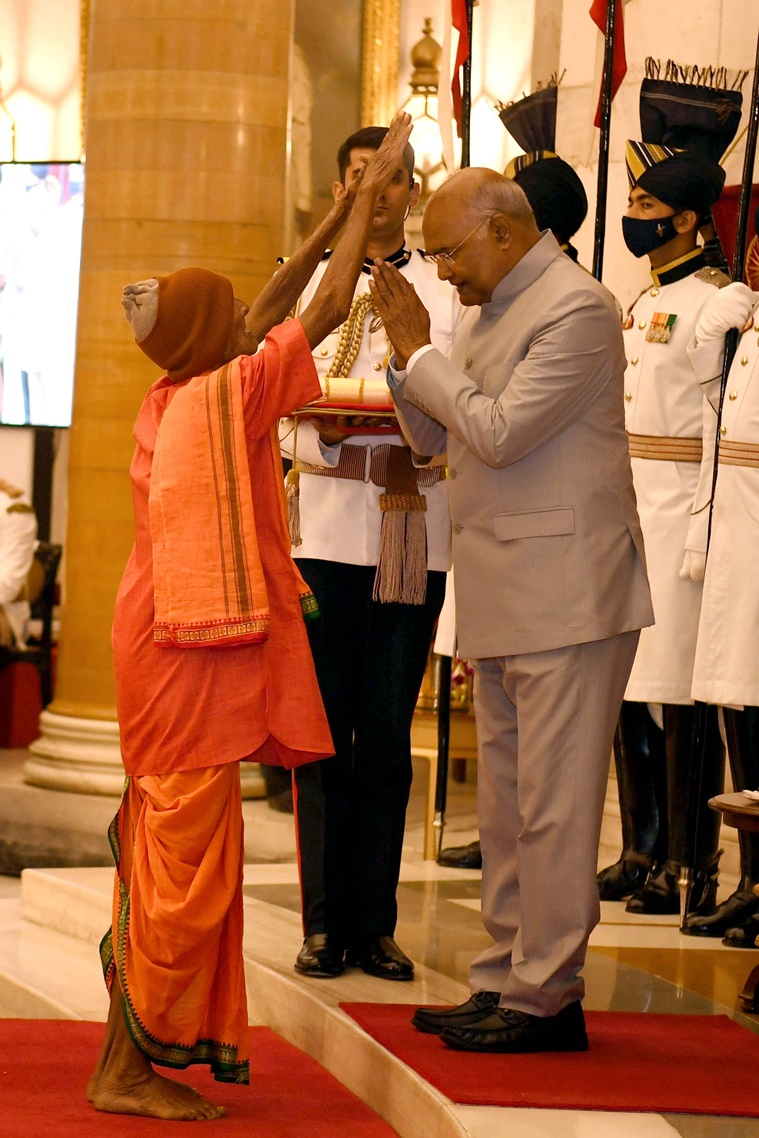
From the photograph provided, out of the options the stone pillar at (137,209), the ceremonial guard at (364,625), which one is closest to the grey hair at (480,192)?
the ceremonial guard at (364,625)

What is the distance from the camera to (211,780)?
10.2 ft

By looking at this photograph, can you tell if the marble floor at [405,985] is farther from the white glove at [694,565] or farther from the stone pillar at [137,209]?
the stone pillar at [137,209]

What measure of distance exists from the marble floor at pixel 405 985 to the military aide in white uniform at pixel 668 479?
0.73ft

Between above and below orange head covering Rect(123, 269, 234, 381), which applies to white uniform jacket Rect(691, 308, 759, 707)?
below

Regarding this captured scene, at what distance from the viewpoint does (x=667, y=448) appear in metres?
4.86

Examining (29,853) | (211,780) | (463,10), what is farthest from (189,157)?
(211,780)

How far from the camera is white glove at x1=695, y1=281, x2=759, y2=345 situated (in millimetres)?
4562

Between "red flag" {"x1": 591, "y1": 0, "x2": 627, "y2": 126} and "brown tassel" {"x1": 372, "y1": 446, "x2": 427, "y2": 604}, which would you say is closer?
"brown tassel" {"x1": 372, "y1": 446, "x2": 427, "y2": 604}

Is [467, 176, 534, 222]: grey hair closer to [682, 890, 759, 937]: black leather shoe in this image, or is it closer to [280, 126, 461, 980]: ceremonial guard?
[280, 126, 461, 980]: ceremonial guard

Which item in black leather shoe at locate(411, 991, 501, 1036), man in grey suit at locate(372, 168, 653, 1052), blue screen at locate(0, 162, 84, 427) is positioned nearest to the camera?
man in grey suit at locate(372, 168, 653, 1052)

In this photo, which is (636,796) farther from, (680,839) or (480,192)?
(480,192)

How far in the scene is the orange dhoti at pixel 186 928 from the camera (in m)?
3.07

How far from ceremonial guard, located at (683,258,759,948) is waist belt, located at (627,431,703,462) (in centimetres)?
26

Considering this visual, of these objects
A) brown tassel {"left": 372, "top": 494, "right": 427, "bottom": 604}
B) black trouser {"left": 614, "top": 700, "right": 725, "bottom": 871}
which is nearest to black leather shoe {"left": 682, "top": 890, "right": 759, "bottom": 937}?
black trouser {"left": 614, "top": 700, "right": 725, "bottom": 871}
